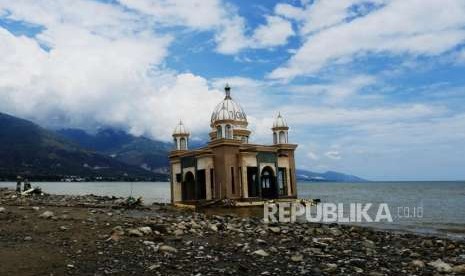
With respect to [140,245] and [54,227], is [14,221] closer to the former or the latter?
[54,227]

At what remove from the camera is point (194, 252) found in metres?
14.2

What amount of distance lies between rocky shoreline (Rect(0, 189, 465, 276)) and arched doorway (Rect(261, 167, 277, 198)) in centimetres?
3420

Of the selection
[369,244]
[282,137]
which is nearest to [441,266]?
[369,244]

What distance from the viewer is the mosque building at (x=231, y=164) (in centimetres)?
4809

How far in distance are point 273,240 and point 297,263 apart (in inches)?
169

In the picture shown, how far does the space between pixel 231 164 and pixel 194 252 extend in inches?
1333

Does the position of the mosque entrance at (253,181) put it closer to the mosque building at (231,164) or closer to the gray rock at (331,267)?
the mosque building at (231,164)

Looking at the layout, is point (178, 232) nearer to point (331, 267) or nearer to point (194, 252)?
point (194, 252)

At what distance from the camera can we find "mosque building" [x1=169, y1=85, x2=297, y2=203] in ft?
158

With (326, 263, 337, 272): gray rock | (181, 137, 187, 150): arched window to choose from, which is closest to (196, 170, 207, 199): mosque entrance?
(181, 137, 187, 150): arched window

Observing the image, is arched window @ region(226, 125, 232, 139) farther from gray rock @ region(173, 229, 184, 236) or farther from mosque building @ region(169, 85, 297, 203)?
gray rock @ region(173, 229, 184, 236)

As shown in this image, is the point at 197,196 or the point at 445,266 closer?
the point at 445,266

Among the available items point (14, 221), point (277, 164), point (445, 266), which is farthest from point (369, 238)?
point (277, 164)

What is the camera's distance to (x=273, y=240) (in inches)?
698
